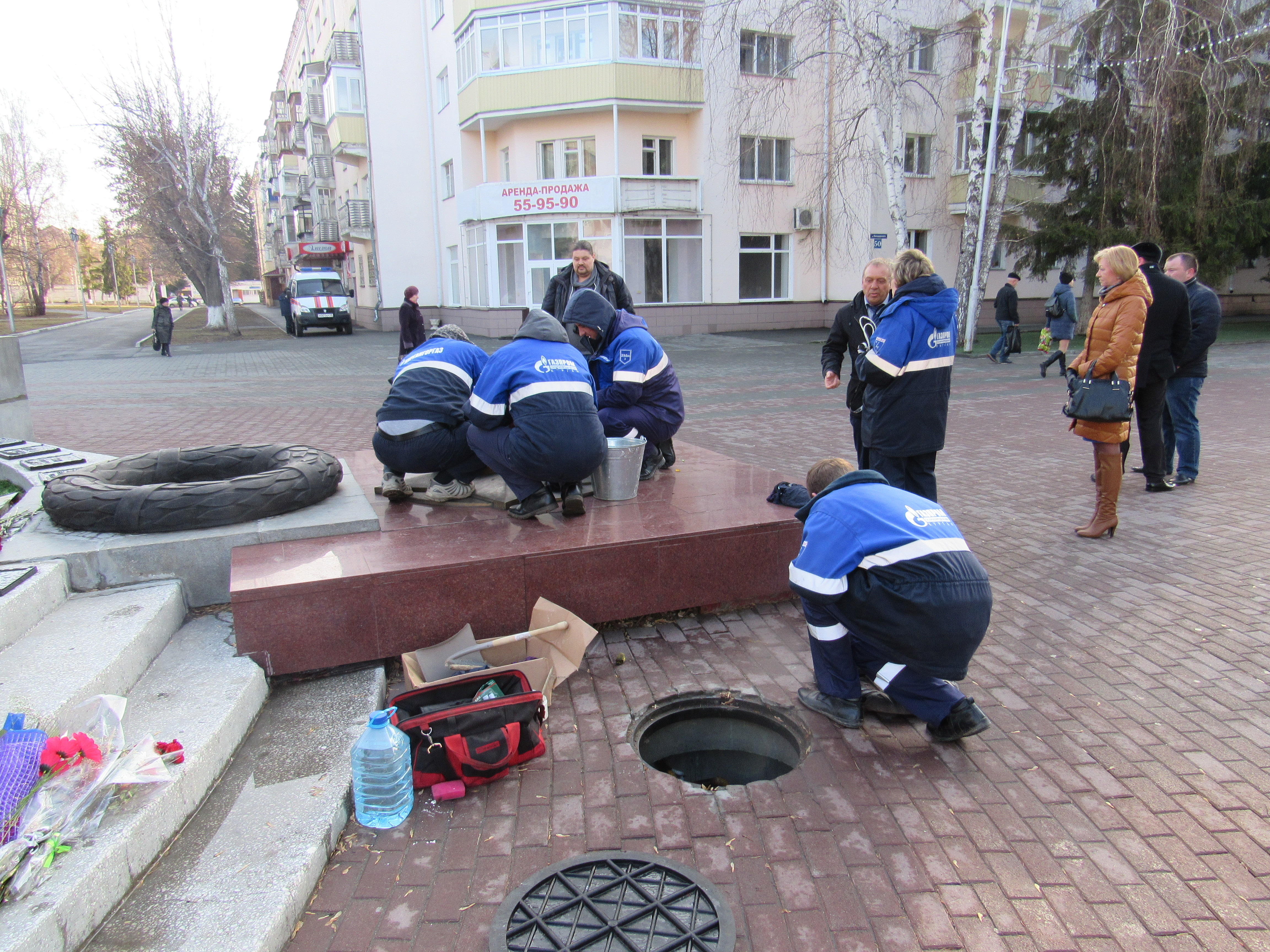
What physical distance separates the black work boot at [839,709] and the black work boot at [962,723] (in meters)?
0.31

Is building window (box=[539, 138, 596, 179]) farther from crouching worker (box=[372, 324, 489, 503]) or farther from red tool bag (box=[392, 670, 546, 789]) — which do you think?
red tool bag (box=[392, 670, 546, 789])

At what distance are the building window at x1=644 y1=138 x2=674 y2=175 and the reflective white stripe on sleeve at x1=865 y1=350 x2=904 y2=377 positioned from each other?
22809 millimetres

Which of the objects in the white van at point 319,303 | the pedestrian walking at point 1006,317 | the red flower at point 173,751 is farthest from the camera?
the white van at point 319,303

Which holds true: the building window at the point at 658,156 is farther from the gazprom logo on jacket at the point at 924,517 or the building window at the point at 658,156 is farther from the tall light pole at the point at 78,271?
the tall light pole at the point at 78,271

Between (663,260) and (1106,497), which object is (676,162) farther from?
(1106,497)

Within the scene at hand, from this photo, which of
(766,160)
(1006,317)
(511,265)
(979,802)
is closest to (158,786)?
(979,802)

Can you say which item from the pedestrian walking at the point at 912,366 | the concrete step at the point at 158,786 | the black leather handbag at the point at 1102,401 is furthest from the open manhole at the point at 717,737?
the black leather handbag at the point at 1102,401

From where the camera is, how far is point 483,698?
331cm

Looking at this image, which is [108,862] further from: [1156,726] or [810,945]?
[1156,726]

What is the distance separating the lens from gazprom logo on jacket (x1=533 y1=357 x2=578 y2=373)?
171 inches

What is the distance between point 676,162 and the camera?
86.2 feet

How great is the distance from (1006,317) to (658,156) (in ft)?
42.3

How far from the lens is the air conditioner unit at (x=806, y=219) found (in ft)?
87.7

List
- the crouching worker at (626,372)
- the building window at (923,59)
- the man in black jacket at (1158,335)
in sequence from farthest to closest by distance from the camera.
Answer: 1. the building window at (923,59)
2. the man in black jacket at (1158,335)
3. the crouching worker at (626,372)
